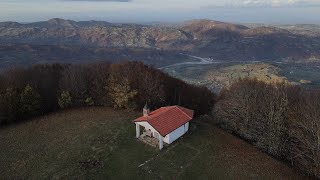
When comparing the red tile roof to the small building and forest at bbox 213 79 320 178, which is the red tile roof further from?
forest at bbox 213 79 320 178

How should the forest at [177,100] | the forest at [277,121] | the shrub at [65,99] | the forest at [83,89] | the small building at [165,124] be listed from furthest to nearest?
the shrub at [65,99]
the forest at [83,89]
the forest at [177,100]
the small building at [165,124]
the forest at [277,121]

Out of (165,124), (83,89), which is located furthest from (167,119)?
(83,89)

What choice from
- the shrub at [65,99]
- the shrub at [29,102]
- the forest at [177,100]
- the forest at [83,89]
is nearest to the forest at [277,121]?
the forest at [177,100]


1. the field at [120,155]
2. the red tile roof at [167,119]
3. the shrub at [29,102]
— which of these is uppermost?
the red tile roof at [167,119]

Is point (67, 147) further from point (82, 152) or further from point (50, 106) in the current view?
point (50, 106)

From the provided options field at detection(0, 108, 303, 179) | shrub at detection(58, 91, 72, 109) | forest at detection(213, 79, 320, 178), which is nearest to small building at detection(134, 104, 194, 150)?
field at detection(0, 108, 303, 179)

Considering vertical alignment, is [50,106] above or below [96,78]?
below

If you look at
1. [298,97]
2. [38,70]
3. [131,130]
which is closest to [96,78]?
[38,70]

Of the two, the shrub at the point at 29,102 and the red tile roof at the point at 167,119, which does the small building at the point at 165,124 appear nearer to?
the red tile roof at the point at 167,119
